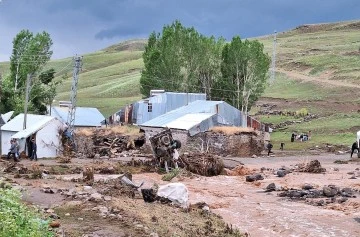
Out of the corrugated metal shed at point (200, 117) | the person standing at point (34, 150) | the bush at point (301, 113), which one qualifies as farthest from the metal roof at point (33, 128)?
the bush at point (301, 113)

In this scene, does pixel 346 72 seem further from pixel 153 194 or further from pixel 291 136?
pixel 153 194

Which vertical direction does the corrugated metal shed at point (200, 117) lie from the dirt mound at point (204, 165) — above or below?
above

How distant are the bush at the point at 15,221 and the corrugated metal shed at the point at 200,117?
34291mm

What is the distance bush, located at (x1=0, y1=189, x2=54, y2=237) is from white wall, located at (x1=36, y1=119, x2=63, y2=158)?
34.4m

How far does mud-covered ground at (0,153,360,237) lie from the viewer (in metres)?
16.4

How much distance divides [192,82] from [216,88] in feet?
9.01

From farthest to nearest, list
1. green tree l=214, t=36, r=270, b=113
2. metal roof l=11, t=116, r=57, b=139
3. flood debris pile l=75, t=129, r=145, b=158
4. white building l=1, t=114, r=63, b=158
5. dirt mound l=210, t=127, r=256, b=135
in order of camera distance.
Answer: green tree l=214, t=36, r=270, b=113 < flood debris pile l=75, t=129, r=145, b=158 < dirt mound l=210, t=127, r=256, b=135 < white building l=1, t=114, r=63, b=158 < metal roof l=11, t=116, r=57, b=139

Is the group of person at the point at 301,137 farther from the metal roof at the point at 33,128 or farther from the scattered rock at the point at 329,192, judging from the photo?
the scattered rock at the point at 329,192

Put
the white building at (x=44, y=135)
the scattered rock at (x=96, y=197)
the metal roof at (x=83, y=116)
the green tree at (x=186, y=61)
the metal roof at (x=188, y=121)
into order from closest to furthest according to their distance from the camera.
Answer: the scattered rock at (x=96, y=197)
the white building at (x=44, y=135)
the metal roof at (x=188, y=121)
the metal roof at (x=83, y=116)
the green tree at (x=186, y=61)

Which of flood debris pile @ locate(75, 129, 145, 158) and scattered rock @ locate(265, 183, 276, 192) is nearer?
scattered rock @ locate(265, 183, 276, 192)

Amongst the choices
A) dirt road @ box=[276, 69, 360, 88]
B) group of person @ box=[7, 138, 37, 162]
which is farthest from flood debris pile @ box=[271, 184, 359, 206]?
dirt road @ box=[276, 69, 360, 88]

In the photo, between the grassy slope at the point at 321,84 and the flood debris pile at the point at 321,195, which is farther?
the grassy slope at the point at 321,84

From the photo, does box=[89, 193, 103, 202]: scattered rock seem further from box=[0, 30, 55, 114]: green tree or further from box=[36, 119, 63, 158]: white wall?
box=[0, 30, 55, 114]: green tree

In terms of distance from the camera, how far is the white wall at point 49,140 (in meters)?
45.8
